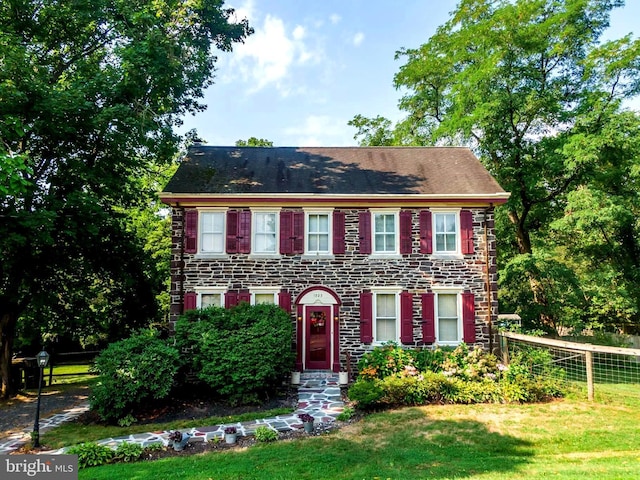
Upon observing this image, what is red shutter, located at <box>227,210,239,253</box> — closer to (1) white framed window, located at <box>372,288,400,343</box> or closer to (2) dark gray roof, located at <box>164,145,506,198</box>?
(2) dark gray roof, located at <box>164,145,506,198</box>

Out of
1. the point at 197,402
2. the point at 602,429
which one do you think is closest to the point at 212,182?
the point at 197,402

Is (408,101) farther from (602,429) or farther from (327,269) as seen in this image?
(602,429)

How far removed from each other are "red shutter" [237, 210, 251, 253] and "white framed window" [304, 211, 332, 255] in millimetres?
1813

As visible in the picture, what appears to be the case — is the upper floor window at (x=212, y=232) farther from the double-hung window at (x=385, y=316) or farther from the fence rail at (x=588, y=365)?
the fence rail at (x=588, y=365)

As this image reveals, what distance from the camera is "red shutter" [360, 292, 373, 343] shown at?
1110 centimetres

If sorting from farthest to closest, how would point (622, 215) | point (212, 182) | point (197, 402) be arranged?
1. point (622, 215)
2. point (212, 182)
3. point (197, 402)

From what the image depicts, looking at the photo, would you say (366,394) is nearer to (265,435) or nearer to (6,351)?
(265,435)

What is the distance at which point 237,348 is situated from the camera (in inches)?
357

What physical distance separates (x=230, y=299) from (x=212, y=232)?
7.21 ft

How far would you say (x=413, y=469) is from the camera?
541 cm

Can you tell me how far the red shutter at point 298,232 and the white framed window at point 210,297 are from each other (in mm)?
2633

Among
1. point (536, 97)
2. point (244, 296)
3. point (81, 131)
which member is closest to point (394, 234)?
point (244, 296)

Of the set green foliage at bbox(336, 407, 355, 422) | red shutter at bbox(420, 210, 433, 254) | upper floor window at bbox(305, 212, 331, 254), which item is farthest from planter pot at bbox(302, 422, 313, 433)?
red shutter at bbox(420, 210, 433, 254)

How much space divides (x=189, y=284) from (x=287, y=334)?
3692 millimetres
